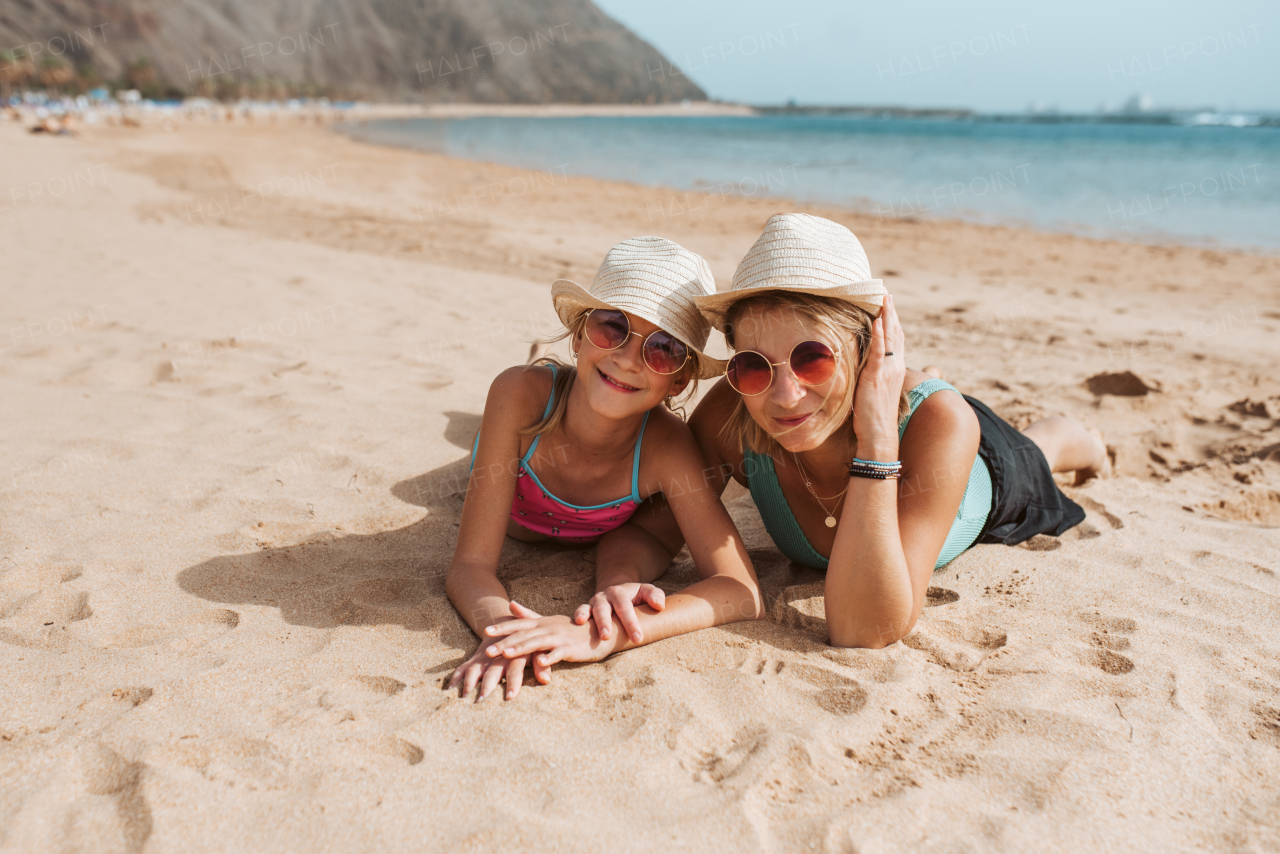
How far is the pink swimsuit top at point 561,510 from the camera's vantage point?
259cm

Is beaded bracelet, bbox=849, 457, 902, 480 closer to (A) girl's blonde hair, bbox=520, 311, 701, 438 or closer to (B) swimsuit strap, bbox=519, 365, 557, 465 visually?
(A) girl's blonde hair, bbox=520, 311, 701, 438

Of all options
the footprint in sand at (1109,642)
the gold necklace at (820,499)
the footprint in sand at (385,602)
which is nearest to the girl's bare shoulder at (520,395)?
the footprint in sand at (385,602)

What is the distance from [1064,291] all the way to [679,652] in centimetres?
763

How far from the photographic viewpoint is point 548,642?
2061mm

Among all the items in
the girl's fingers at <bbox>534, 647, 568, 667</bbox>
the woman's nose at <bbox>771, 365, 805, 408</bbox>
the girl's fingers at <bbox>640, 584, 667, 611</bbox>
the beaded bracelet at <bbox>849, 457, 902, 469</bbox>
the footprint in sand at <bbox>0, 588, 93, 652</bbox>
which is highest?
the woman's nose at <bbox>771, 365, 805, 408</bbox>

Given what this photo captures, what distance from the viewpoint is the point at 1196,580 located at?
8.68 ft

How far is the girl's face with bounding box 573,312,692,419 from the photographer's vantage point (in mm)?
2277

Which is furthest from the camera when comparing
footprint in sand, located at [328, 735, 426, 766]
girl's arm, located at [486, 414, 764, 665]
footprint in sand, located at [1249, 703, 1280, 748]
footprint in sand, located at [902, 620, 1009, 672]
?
footprint in sand, located at [902, 620, 1009, 672]

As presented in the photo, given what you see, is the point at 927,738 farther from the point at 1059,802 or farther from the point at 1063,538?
the point at 1063,538

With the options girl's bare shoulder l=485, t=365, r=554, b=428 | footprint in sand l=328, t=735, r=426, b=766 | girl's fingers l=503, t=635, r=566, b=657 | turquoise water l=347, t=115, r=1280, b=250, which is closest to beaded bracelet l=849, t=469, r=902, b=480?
girl's fingers l=503, t=635, r=566, b=657

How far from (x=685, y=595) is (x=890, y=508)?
637 millimetres

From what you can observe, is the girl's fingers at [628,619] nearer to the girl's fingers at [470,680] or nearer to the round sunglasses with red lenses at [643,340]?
the girl's fingers at [470,680]

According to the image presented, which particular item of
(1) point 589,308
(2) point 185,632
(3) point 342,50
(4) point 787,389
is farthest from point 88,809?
(3) point 342,50

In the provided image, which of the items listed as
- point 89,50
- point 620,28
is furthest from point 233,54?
point 620,28
